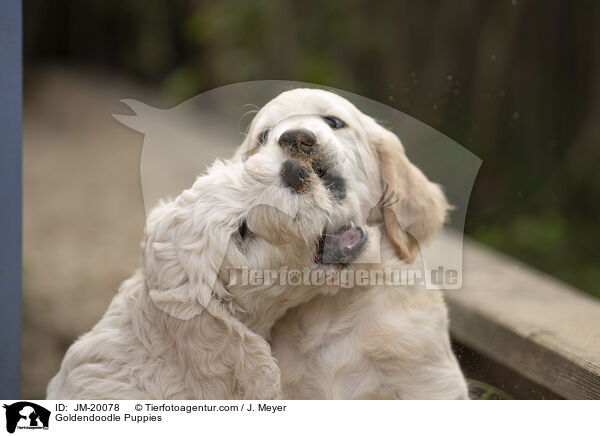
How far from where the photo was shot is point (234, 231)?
1529 mm

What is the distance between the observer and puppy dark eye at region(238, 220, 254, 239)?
5.03 ft

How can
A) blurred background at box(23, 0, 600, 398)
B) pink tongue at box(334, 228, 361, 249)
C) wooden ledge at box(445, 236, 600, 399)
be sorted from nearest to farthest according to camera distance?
pink tongue at box(334, 228, 361, 249)
wooden ledge at box(445, 236, 600, 399)
blurred background at box(23, 0, 600, 398)

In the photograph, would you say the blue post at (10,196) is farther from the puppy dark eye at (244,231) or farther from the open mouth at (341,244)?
the open mouth at (341,244)

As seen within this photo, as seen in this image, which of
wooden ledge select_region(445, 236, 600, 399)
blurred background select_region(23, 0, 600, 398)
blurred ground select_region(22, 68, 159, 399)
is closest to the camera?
wooden ledge select_region(445, 236, 600, 399)

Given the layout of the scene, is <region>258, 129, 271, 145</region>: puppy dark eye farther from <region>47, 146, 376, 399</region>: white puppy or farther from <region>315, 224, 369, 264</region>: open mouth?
<region>315, 224, 369, 264</region>: open mouth

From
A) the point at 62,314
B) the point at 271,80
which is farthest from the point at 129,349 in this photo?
the point at 62,314

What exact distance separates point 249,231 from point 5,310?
666 mm

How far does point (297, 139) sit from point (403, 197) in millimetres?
320

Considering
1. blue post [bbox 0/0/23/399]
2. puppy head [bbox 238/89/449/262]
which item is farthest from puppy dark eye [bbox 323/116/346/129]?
blue post [bbox 0/0/23/399]
